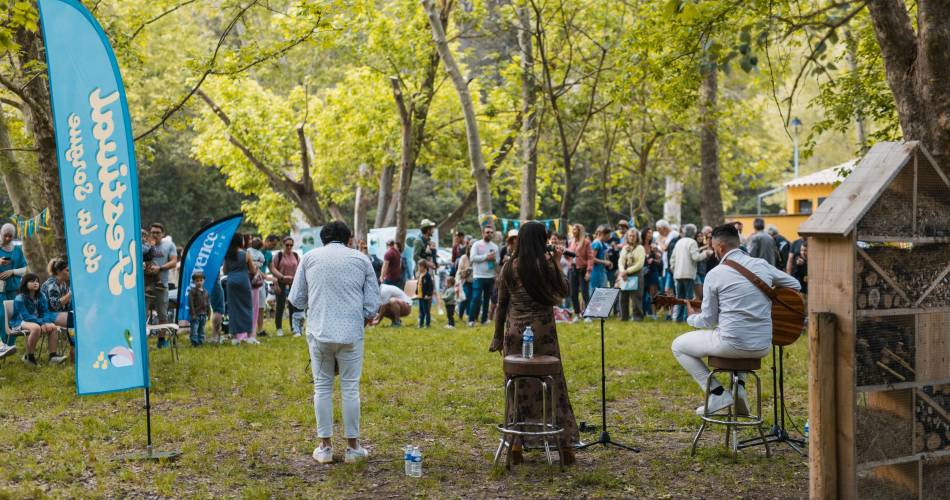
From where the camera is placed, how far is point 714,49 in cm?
907

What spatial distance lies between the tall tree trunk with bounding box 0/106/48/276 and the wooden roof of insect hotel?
13576 millimetres

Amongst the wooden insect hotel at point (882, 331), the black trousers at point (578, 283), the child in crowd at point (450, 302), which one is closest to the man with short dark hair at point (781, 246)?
the black trousers at point (578, 283)

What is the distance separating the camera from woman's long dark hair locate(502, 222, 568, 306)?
22.9ft

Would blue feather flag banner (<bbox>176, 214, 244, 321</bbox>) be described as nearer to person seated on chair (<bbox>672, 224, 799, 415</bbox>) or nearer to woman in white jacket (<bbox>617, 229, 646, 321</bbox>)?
woman in white jacket (<bbox>617, 229, 646, 321</bbox>)

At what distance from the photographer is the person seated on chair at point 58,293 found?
12625 mm

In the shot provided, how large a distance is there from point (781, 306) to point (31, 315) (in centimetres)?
972

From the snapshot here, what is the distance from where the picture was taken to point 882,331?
5180mm

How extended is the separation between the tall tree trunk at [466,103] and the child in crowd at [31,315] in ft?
21.2

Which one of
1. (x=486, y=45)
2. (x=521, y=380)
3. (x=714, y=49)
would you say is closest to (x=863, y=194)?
(x=521, y=380)

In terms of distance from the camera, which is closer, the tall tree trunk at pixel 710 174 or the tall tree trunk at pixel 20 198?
the tall tree trunk at pixel 20 198

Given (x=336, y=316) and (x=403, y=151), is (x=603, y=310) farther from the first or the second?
(x=403, y=151)

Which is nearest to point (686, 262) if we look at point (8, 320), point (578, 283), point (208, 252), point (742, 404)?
point (578, 283)

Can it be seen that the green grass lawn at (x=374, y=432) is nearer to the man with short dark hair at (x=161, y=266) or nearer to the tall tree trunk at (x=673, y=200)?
the man with short dark hair at (x=161, y=266)

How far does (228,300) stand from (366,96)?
13.9 metres
